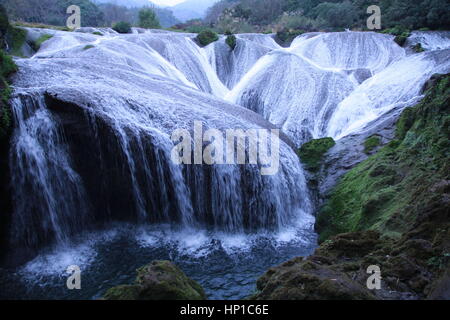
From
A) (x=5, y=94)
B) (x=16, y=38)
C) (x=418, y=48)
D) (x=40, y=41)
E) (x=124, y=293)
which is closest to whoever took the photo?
(x=124, y=293)

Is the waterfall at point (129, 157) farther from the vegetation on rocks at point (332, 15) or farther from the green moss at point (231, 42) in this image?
the vegetation on rocks at point (332, 15)

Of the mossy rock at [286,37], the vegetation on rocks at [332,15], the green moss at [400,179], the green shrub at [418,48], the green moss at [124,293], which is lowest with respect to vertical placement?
the green moss at [124,293]

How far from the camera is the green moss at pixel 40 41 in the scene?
62.3 feet

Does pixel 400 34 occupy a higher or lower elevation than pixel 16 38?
higher

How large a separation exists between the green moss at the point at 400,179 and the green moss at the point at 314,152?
5.01 feet

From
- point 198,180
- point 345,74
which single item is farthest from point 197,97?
point 345,74

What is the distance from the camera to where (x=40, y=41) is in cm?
1925

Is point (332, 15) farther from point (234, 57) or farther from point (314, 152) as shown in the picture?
point (314, 152)

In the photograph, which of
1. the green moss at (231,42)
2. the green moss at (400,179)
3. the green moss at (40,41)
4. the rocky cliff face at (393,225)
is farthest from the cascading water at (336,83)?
the green moss at (40,41)

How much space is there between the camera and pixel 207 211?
33.6 ft

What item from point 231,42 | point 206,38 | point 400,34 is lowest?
point 231,42

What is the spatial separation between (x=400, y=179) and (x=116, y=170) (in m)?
7.42

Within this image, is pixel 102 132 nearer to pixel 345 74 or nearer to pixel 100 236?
pixel 100 236

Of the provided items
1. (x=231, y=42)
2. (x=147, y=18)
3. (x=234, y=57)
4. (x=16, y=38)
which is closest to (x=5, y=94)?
(x=16, y=38)
